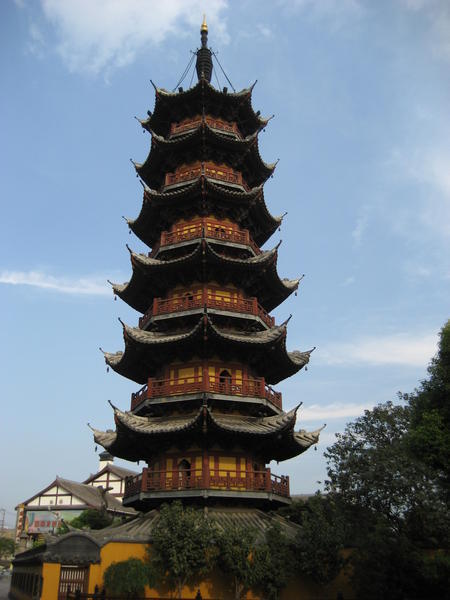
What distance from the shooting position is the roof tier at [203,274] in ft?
82.3

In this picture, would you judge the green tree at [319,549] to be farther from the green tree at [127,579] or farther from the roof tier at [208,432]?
the green tree at [127,579]

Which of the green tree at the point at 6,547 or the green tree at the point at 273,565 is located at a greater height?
the green tree at the point at 6,547

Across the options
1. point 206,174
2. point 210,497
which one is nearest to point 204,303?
point 206,174

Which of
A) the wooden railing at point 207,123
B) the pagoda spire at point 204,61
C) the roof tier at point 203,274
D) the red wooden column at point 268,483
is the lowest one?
the red wooden column at point 268,483

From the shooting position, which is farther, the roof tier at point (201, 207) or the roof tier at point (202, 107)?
the roof tier at point (202, 107)

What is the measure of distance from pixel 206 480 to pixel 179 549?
11.2 ft

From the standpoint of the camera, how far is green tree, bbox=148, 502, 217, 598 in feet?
57.6

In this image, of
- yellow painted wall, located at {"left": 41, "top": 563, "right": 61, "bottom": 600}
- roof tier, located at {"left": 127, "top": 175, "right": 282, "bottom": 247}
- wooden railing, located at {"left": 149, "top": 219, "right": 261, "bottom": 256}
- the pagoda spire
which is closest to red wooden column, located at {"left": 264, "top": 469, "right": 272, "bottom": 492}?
yellow painted wall, located at {"left": 41, "top": 563, "right": 61, "bottom": 600}

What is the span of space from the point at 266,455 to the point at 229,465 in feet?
9.85

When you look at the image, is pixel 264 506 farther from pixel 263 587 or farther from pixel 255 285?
pixel 255 285

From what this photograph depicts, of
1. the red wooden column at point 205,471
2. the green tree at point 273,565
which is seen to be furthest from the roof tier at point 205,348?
the green tree at point 273,565

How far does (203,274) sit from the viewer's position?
84.0 feet

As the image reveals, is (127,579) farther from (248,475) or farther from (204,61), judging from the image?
(204,61)

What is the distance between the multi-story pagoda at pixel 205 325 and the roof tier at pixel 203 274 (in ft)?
0.20
